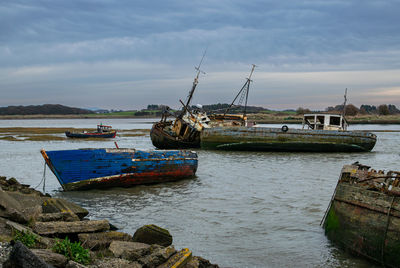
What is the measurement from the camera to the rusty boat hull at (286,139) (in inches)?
1098

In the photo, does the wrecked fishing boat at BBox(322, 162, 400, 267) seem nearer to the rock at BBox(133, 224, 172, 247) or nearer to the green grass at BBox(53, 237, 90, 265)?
the rock at BBox(133, 224, 172, 247)

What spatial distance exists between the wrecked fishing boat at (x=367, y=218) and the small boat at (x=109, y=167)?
26.6 ft

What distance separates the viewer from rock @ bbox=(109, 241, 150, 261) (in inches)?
241

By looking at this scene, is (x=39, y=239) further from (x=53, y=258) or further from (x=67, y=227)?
(x=53, y=258)

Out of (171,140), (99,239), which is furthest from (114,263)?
(171,140)

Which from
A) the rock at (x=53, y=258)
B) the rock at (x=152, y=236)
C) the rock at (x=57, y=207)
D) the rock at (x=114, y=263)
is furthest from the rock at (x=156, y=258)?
the rock at (x=57, y=207)

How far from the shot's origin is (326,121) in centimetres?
2872

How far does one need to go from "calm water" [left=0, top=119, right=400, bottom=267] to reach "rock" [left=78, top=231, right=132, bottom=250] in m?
1.48

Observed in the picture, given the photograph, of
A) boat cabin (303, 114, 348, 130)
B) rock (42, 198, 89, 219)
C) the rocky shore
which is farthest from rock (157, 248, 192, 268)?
boat cabin (303, 114, 348, 130)

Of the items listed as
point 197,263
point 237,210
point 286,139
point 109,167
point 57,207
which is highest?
point 286,139

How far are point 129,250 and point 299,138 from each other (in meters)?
23.0

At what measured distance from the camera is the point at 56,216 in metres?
7.75

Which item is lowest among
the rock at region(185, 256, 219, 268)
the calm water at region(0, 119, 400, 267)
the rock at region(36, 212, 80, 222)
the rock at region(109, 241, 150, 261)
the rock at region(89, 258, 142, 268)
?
the calm water at region(0, 119, 400, 267)

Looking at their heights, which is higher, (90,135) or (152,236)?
(152,236)
